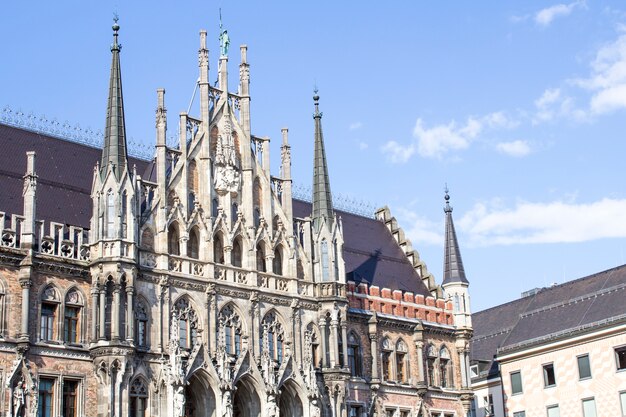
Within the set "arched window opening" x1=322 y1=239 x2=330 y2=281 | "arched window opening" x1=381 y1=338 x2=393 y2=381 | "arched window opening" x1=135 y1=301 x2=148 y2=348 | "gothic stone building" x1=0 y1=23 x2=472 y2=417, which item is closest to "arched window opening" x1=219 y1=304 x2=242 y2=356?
"gothic stone building" x1=0 y1=23 x2=472 y2=417

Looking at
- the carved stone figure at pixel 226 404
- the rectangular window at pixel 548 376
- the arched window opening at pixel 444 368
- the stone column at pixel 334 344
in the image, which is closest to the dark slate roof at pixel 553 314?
the rectangular window at pixel 548 376

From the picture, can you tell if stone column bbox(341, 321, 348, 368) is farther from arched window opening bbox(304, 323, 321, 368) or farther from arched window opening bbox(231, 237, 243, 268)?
arched window opening bbox(231, 237, 243, 268)

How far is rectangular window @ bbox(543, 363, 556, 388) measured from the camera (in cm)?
6272

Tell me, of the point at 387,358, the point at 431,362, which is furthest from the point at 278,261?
the point at 431,362

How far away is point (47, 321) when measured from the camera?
45219 millimetres

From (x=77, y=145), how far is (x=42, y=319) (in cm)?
1165

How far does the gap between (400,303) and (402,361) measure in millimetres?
3118

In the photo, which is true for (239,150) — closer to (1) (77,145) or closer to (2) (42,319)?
(1) (77,145)

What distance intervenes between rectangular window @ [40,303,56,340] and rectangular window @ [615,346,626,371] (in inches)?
1186

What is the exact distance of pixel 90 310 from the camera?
46.4m

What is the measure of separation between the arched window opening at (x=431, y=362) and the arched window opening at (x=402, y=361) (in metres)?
1.52

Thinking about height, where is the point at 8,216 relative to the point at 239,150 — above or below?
below

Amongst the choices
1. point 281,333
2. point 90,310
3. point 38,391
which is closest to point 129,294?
point 90,310

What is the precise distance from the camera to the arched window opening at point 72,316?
150 feet
